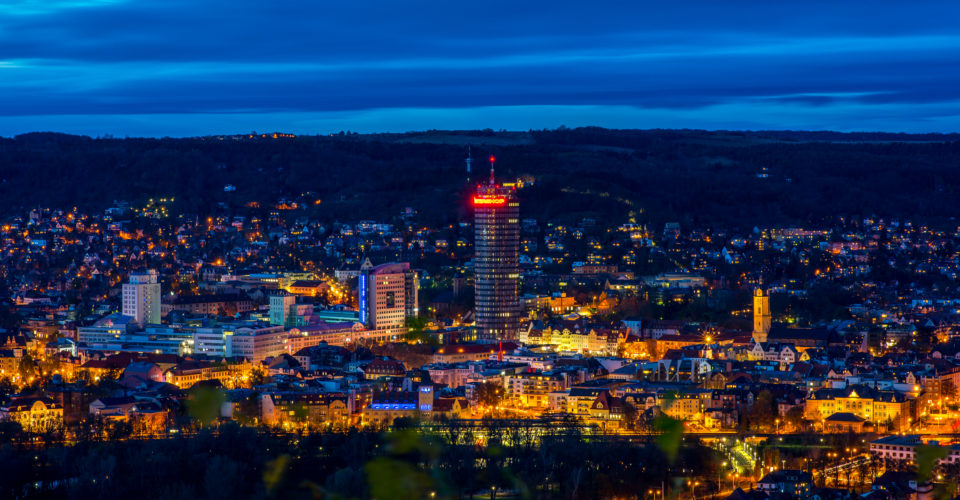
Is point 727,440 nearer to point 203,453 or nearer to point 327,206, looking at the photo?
point 203,453

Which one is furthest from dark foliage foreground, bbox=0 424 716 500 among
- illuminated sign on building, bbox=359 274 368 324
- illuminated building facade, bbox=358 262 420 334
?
illuminated sign on building, bbox=359 274 368 324

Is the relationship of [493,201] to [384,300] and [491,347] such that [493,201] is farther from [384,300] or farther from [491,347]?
[384,300]

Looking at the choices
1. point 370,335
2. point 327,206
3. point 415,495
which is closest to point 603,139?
point 327,206

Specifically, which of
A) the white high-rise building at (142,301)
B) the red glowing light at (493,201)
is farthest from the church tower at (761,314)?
the white high-rise building at (142,301)

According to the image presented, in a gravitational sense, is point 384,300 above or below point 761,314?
above

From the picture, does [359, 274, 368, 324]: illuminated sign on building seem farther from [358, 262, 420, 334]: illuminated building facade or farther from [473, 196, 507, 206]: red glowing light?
[473, 196, 507, 206]: red glowing light

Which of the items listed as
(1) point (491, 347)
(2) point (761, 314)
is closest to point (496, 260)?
(1) point (491, 347)

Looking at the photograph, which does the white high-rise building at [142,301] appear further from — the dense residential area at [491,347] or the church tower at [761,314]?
the church tower at [761,314]
